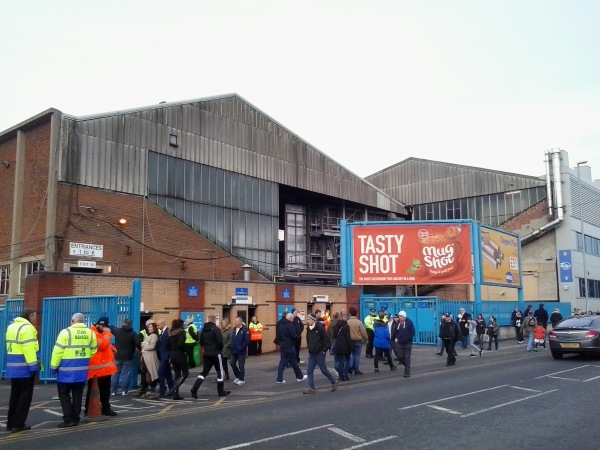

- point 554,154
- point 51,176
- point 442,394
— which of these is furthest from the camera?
point 554,154

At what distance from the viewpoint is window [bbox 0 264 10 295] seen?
2402 centimetres

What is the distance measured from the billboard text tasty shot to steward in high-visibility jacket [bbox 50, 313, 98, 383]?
2092 centimetres

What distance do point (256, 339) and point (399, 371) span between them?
25.8ft

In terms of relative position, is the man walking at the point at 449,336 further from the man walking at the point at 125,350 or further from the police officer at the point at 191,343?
the man walking at the point at 125,350

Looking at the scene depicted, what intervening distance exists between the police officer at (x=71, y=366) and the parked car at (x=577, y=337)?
14.4 metres

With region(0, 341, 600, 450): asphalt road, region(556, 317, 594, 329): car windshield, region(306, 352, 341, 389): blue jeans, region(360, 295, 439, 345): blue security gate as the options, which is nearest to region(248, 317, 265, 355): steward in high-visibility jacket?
region(360, 295, 439, 345): blue security gate

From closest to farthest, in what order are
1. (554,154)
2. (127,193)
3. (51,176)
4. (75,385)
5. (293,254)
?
(75,385) < (51,176) < (127,193) < (293,254) < (554,154)

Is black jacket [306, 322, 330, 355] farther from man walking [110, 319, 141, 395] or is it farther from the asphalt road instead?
man walking [110, 319, 141, 395]

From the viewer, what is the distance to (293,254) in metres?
37.9

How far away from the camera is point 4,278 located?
2427 centimetres

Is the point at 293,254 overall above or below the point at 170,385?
above

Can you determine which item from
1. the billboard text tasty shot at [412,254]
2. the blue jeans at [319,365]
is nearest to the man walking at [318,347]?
the blue jeans at [319,365]

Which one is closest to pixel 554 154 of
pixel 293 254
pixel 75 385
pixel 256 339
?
pixel 293 254

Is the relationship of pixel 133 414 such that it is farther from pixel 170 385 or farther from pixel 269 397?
pixel 269 397
